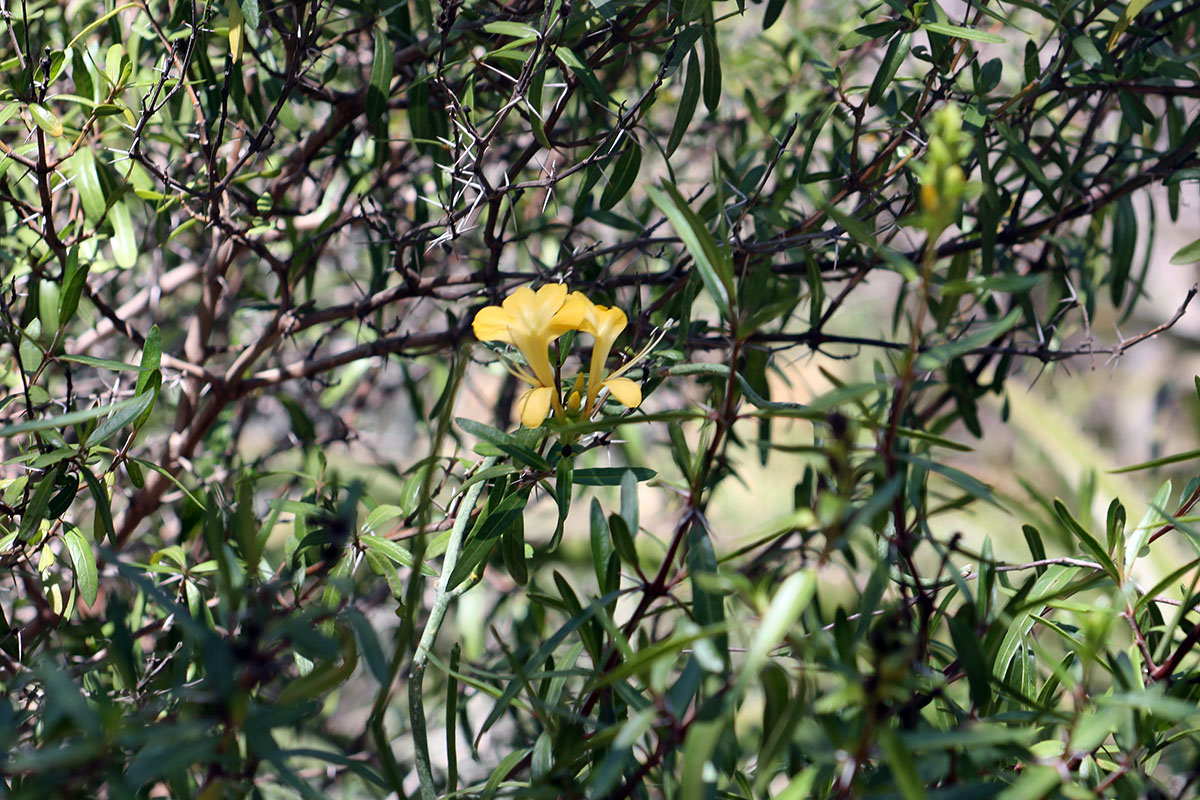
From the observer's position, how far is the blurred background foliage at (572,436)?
1.36 ft

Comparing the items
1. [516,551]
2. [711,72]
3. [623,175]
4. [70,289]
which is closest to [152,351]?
[70,289]

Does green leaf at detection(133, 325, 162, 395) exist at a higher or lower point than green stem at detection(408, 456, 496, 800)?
higher

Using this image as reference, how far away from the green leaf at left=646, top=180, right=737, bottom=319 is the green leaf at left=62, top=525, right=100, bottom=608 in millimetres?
549

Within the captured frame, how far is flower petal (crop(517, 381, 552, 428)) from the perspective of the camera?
22.9 inches

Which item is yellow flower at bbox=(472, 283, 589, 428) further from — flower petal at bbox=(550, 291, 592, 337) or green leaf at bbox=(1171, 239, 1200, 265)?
green leaf at bbox=(1171, 239, 1200, 265)

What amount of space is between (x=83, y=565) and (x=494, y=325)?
40cm

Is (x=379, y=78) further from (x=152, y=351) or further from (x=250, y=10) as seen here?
(x=152, y=351)

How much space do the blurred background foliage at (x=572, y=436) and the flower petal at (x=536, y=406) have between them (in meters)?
0.02

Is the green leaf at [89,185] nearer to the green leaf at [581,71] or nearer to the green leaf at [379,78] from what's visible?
the green leaf at [379,78]

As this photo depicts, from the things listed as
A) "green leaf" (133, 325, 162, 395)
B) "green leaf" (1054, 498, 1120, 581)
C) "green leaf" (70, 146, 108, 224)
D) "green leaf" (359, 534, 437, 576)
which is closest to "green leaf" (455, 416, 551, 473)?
"green leaf" (359, 534, 437, 576)

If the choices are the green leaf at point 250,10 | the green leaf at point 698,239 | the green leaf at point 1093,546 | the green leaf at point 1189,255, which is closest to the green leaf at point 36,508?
the green leaf at point 250,10

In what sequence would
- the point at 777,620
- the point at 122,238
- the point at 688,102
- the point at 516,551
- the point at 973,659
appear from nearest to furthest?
the point at 777,620 → the point at 973,659 → the point at 516,551 → the point at 688,102 → the point at 122,238

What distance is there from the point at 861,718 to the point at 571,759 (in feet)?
0.58

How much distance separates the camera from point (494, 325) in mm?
612
